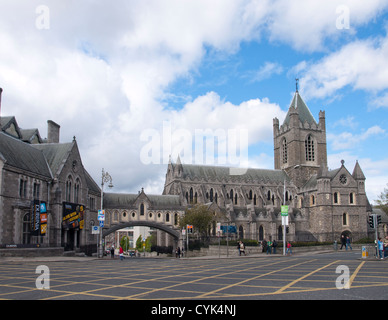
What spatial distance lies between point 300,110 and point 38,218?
67.5m

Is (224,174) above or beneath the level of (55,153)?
above

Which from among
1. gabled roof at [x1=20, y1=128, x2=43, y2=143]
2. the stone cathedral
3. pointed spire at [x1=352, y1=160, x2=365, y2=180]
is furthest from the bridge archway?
pointed spire at [x1=352, y1=160, x2=365, y2=180]

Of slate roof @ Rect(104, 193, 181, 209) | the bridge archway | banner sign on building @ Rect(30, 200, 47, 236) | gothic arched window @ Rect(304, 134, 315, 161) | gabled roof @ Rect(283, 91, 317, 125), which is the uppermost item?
gabled roof @ Rect(283, 91, 317, 125)

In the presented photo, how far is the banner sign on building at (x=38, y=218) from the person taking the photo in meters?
36.9

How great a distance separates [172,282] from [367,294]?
6.92 m

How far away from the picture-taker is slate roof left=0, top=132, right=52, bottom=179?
36.6 metres

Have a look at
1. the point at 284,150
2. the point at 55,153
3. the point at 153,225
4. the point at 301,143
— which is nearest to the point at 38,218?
the point at 55,153

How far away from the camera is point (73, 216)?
44281mm

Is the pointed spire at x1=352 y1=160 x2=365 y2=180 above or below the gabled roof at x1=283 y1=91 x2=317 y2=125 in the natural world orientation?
below

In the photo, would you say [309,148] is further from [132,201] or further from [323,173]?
[132,201]

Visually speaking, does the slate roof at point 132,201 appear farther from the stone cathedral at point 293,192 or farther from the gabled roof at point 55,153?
the gabled roof at point 55,153

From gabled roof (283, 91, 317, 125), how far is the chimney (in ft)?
175

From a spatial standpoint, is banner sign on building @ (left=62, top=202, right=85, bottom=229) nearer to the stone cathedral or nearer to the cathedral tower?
the stone cathedral

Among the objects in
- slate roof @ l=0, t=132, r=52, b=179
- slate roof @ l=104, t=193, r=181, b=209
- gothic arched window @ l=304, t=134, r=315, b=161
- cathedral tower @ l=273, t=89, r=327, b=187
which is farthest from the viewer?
gothic arched window @ l=304, t=134, r=315, b=161
